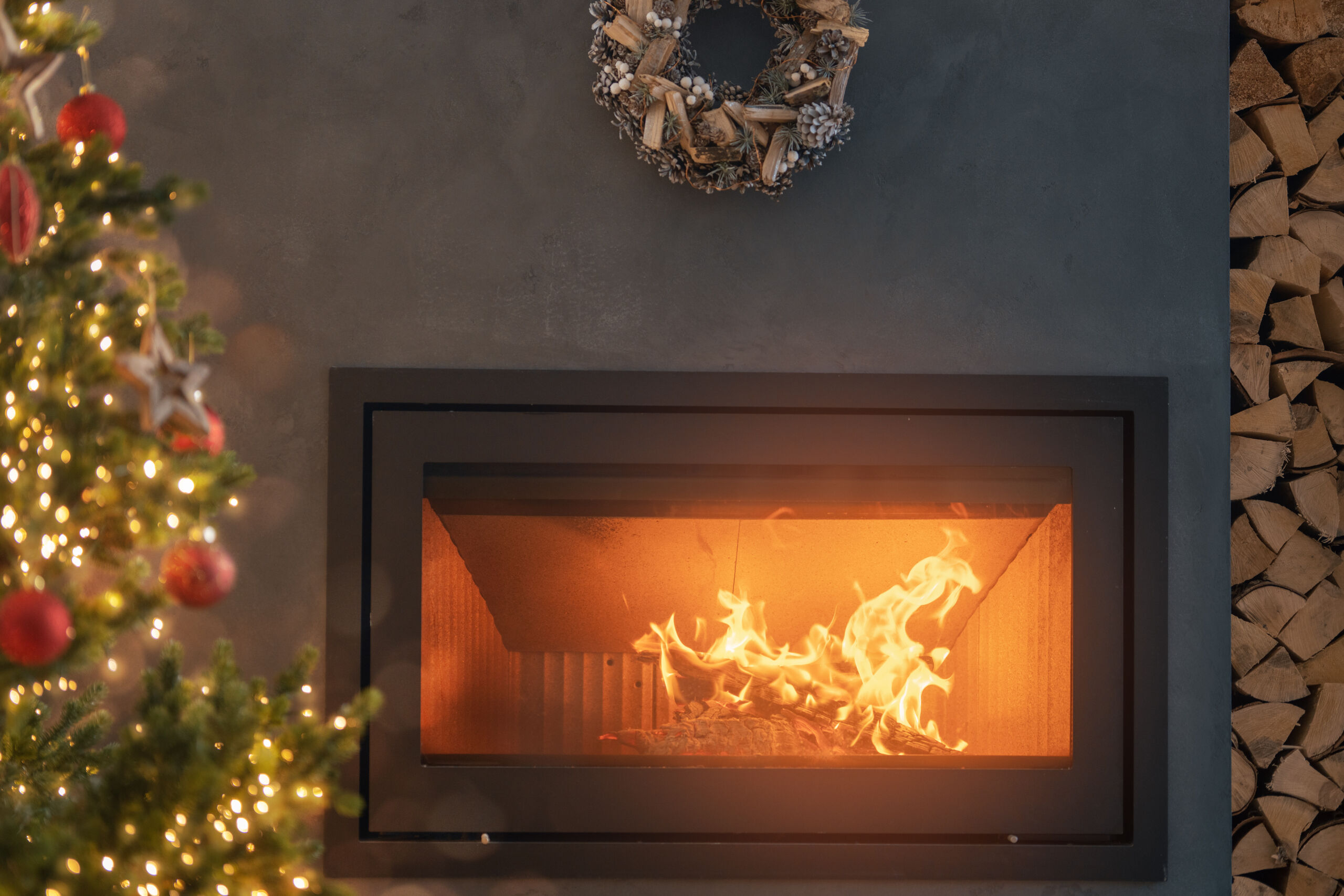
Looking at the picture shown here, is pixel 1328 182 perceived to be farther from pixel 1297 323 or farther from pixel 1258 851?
pixel 1258 851

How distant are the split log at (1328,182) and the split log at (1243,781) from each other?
3.31 feet

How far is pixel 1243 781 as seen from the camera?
1571 mm

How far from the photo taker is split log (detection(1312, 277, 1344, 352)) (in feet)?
5.20

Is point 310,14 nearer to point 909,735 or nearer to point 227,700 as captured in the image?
point 227,700

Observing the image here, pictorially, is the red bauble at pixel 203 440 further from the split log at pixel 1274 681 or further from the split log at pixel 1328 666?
the split log at pixel 1328 666

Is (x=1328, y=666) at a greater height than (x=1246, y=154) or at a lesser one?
lesser

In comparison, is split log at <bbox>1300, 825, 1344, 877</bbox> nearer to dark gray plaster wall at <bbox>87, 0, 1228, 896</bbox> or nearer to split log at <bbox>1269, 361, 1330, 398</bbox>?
dark gray plaster wall at <bbox>87, 0, 1228, 896</bbox>

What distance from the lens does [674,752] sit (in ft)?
4.74

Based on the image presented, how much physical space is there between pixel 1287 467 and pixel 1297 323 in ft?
0.86

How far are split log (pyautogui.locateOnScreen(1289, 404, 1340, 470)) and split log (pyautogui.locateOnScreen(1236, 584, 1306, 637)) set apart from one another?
0.13m

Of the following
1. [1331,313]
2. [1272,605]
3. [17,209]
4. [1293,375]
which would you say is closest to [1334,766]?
[1272,605]

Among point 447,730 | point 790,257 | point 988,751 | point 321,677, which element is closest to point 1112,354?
point 790,257

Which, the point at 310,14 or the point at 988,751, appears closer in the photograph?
the point at 310,14

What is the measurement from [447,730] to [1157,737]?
1116mm
